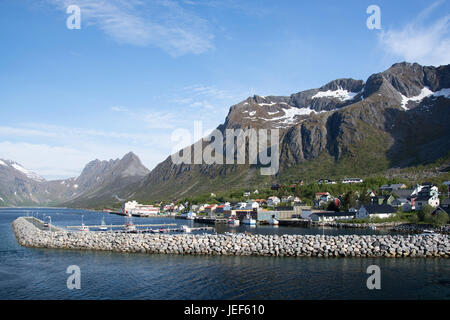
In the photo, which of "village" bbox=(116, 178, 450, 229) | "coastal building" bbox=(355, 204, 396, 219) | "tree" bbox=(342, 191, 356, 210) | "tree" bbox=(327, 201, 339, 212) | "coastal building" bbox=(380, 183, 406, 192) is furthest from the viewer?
"coastal building" bbox=(380, 183, 406, 192)

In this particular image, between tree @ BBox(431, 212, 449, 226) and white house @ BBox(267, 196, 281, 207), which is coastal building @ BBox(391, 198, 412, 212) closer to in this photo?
tree @ BBox(431, 212, 449, 226)

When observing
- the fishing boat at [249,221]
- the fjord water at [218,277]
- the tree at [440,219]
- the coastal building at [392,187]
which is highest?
the coastal building at [392,187]

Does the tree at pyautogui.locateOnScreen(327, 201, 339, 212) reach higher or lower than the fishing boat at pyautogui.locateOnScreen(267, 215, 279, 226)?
higher

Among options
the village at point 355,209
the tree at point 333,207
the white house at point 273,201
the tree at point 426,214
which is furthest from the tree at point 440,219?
the white house at point 273,201

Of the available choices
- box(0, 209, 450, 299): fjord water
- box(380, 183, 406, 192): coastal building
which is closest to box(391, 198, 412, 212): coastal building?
box(380, 183, 406, 192): coastal building

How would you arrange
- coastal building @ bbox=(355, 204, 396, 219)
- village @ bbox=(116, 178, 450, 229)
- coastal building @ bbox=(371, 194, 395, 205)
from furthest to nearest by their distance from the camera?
coastal building @ bbox=(371, 194, 395, 205) < coastal building @ bbox=(355, 204, 396, 219) < village @ bbox=(116, 178, 450, 229)

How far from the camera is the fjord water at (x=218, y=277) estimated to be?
25703mm

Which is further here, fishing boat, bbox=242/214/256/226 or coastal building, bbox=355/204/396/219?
fishing boat, bbox=242/214/256/226

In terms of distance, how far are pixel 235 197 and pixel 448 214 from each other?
382 ft

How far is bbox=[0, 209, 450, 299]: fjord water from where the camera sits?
25.7m

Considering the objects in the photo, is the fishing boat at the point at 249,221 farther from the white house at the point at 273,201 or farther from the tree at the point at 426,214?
the tree at the point at 426,214

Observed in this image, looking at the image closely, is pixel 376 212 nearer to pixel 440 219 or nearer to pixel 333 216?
pixel 333 216

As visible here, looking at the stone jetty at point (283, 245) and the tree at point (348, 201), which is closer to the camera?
the stone jetty at point (283, 245)

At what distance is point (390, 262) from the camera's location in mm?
36344
